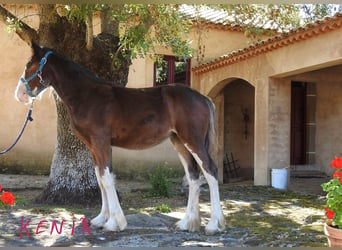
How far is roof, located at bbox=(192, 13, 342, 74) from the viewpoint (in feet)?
23.3

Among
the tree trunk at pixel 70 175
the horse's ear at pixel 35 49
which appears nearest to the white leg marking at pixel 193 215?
the tree trunk at pixel 70 175

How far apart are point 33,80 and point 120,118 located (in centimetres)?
107

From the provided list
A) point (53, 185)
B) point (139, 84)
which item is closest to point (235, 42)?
point (139, 84)

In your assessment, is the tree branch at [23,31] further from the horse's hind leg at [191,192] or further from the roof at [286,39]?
the roof at [286,39]

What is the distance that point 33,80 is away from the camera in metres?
Answer: 4.60

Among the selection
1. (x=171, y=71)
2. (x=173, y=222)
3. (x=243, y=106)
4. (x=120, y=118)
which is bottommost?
(x=173, y=222)

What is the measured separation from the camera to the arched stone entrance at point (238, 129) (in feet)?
42.9

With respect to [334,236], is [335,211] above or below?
above

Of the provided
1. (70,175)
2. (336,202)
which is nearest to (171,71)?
(70,175)

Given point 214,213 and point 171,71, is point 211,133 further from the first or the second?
point 171,71

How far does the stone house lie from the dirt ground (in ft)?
6.45

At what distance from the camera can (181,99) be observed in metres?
4.86

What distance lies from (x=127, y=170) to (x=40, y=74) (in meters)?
7.50

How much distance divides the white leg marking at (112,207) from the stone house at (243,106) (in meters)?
5.15
